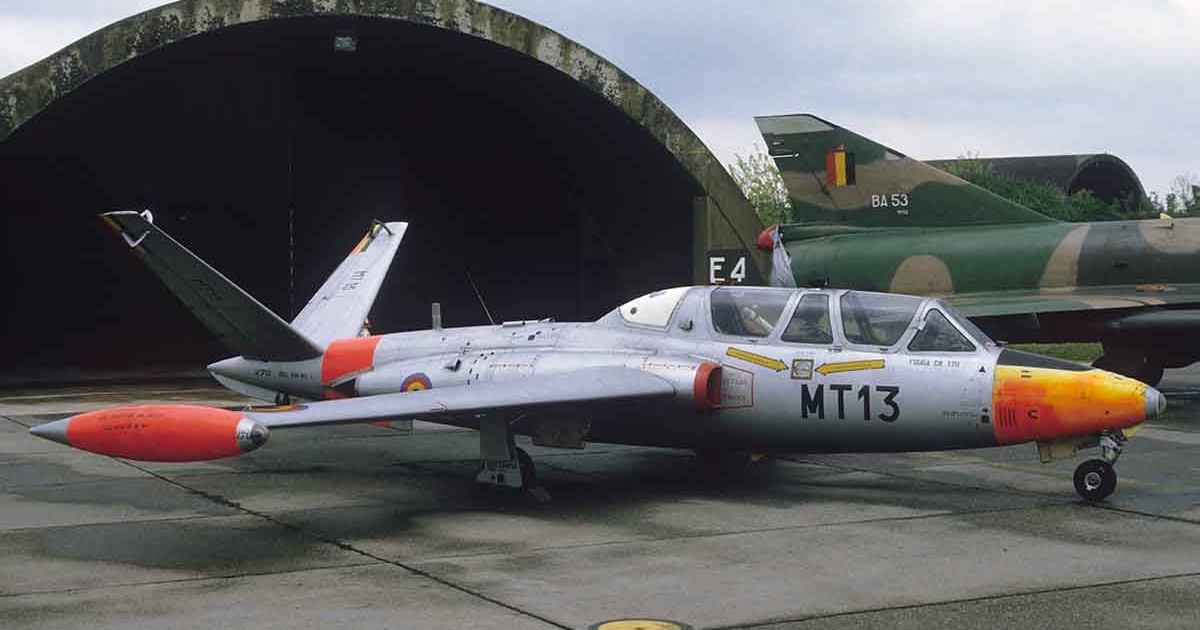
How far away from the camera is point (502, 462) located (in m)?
11.6

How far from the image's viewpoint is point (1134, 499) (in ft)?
36.8

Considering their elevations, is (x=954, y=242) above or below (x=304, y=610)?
above

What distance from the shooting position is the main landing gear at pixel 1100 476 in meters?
10.7

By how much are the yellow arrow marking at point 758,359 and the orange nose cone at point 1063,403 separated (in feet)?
6.00

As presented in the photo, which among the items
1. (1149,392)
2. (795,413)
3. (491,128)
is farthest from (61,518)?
(491,128)

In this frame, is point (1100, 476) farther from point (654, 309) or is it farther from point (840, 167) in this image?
point (840, 167)

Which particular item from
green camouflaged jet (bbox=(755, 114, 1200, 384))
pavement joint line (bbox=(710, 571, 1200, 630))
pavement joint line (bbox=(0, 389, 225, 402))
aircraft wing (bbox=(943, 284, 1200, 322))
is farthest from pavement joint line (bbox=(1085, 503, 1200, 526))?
pavement joint line (bbox=(0, 389, 225, 402))

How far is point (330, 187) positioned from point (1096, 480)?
88.6ft

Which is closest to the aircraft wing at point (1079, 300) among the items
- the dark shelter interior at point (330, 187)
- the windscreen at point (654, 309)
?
the windscreen at point (654, 309)

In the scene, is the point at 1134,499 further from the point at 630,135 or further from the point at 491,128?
the point at 491,128

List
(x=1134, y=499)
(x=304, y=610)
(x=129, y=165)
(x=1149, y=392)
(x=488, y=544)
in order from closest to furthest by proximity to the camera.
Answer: (x=304, y=610) → (x=488, y=544) → (x=1149, y=392) → (x=1134, y=499) → (x=129, y=165)

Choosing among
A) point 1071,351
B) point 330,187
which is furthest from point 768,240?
point 330,187

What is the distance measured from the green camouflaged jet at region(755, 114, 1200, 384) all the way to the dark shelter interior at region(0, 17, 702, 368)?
391cm

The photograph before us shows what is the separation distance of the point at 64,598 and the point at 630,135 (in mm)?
19103
